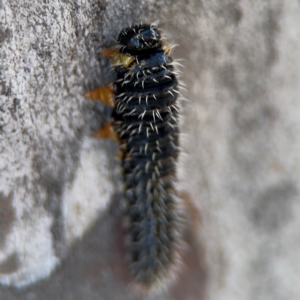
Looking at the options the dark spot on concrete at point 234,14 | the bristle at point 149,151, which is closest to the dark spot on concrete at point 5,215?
the bristle at point 149,151

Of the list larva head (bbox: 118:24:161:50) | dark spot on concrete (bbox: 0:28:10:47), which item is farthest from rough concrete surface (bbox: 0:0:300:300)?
larva head (bbox: 118:24:161:50)

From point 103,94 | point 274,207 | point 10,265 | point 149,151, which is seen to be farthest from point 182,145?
point 10,265

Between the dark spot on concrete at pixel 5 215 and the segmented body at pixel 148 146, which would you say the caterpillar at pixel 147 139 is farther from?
the dark spot on concrete at pixel 5 215

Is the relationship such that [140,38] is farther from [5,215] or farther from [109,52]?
[5,215]

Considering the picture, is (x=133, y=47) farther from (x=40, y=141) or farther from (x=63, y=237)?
(x=63, y=237)

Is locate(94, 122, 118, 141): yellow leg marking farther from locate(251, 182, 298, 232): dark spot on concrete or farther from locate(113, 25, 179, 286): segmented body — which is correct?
locate(251, 182, 298, 232): dark spot on concrete

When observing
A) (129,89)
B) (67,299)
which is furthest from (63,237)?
(129,89)
